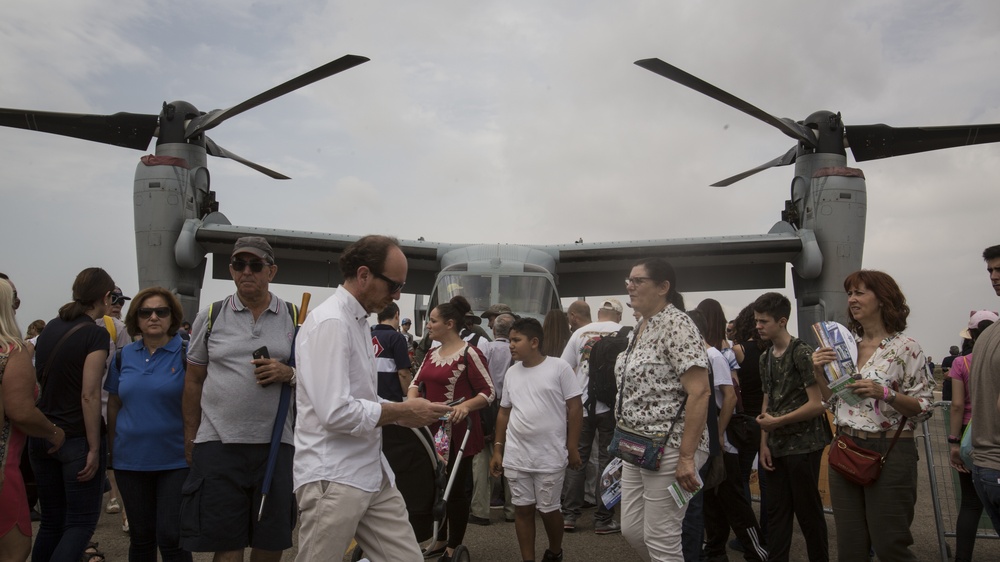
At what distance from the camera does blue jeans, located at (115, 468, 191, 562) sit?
11.3 feet

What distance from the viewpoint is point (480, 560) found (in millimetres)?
5027

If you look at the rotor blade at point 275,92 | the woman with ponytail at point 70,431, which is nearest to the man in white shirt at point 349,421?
the woman with ponytail at point 70,431

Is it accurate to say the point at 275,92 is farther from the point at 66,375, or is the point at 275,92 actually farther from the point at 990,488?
the point at 990,488

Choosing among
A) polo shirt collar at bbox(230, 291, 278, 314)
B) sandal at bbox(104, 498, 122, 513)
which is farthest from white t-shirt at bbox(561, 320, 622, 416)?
sandal at bbox(104, 498, 122, 513)

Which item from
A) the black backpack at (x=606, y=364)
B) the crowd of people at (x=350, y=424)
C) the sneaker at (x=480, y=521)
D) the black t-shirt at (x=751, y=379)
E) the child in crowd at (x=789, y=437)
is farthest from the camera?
the sneaker at (x=480, y=521)

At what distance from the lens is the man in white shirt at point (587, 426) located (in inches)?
231

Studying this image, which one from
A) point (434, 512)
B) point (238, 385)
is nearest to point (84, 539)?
point (238, 385)

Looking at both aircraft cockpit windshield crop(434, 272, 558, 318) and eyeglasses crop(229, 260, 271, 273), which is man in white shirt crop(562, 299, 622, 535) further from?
aircraft cockpit windshield crop(434, 272, 558, 318)

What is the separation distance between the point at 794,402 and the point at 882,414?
0.88 metres

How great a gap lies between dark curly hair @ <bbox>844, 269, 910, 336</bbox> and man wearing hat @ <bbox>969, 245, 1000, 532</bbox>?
0.34m

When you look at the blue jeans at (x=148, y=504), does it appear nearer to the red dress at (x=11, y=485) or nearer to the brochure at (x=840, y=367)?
the red dress at (x=11, y=485)

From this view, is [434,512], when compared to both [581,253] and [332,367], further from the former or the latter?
[581,253]

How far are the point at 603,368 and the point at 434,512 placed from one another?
2509mm

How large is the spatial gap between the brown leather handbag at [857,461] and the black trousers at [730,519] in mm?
1466
